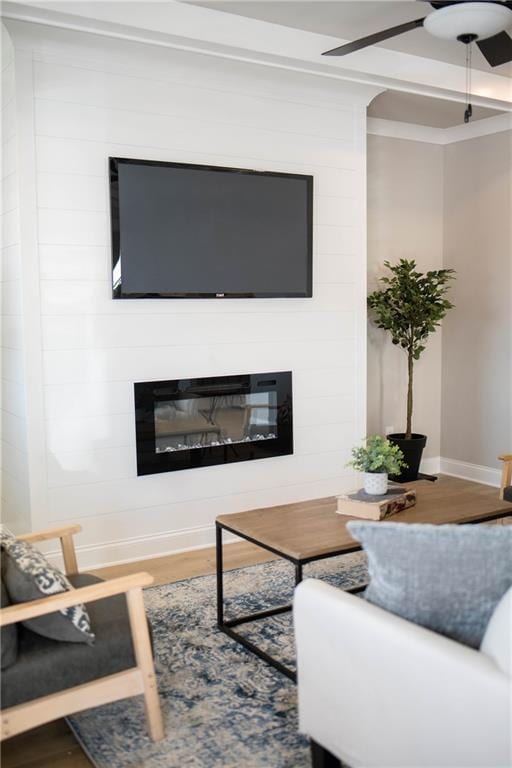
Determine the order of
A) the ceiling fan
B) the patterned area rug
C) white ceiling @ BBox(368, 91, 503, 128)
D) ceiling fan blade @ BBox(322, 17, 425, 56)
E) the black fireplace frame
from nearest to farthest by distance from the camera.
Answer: the patterned area rug → the ceiling fan → ceiling fan blade @ BBox(322, 17, 425, 56) → the black fireplace frame → white ceiling @ BBox(368, 91, 503, 128)

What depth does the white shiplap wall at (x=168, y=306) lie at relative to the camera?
12.5ft

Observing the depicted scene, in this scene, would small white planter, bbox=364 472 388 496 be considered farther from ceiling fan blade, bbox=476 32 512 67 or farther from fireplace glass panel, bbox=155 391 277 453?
ceiling fan blade, bbox=476 32 512 67

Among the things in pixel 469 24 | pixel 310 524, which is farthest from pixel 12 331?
pixel 469 24

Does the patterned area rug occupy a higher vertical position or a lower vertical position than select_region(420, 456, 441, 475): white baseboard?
lower

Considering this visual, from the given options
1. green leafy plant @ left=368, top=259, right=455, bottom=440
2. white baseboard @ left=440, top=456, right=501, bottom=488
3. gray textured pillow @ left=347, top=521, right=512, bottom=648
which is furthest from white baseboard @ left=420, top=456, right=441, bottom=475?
gray textured pillow @ left=347, top=521, right=512, bottom=648

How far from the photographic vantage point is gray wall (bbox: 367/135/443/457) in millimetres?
5688

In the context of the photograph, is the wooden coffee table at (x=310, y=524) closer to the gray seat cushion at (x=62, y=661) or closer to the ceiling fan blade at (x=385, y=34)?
the gray seat cushion at (x=62, y=661)

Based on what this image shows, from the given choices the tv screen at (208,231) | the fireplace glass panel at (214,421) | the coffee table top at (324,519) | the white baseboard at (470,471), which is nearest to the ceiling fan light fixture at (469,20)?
the tv screen at (208,231)

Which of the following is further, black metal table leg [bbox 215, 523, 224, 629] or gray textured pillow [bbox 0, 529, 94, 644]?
black metal table leg [bbox 215, 523, 224, 629]

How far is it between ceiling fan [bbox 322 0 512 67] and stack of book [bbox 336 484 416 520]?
77.7 inches

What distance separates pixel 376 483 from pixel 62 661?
157 cm

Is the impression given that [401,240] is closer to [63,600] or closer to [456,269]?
[456,269]

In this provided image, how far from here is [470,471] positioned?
19.6ft

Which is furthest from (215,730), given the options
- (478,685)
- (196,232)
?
(196,232)
